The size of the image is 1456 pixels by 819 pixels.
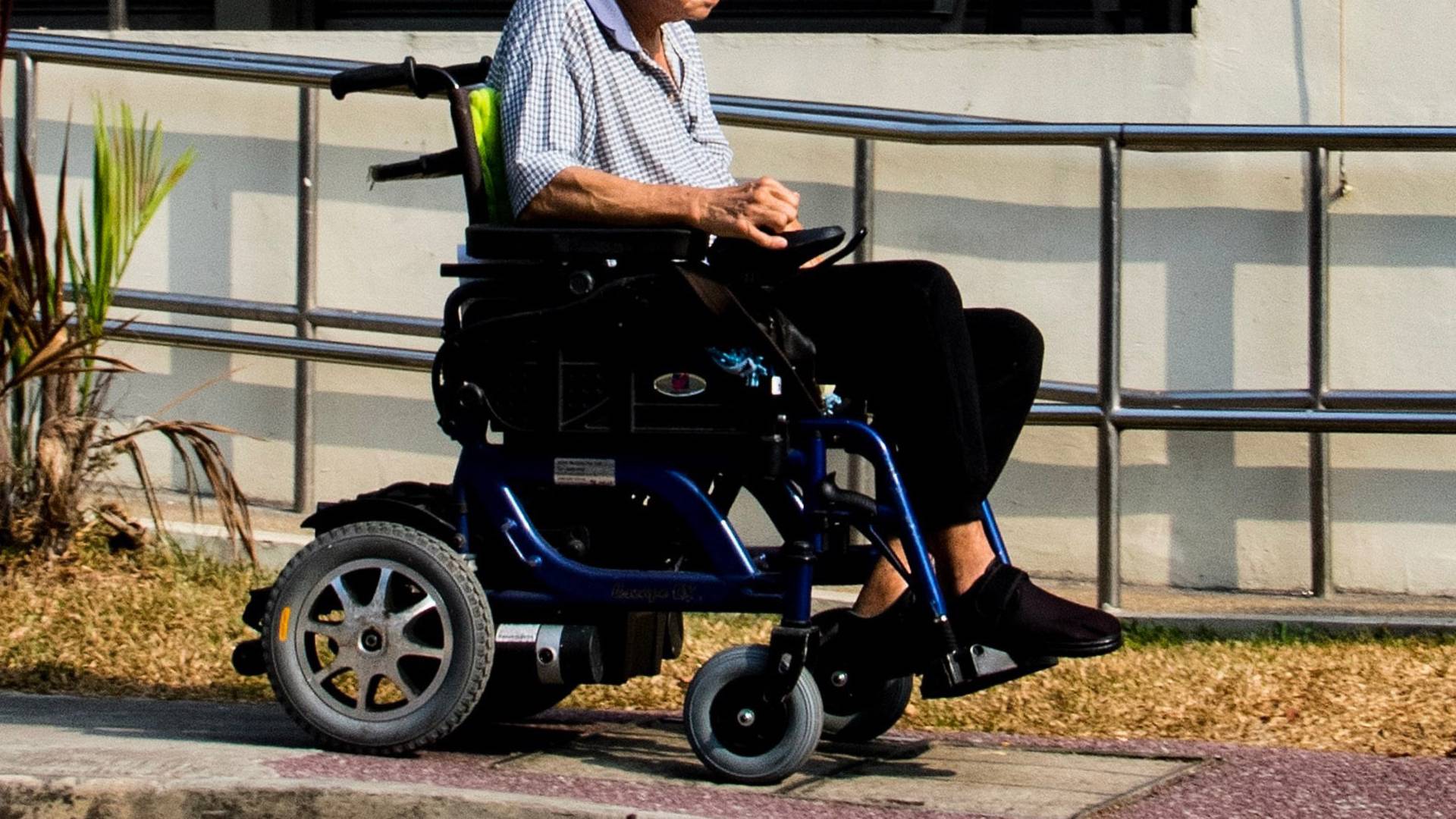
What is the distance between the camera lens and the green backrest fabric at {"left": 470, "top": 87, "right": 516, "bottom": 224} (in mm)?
3850

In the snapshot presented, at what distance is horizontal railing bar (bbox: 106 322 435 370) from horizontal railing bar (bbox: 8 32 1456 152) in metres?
0.75

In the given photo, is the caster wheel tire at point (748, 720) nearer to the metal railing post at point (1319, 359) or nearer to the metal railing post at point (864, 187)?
the metal railing post at point (864, 187)

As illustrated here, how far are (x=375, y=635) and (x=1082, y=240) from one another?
2959mm

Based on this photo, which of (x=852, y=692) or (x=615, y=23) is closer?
(x=852, y=692)

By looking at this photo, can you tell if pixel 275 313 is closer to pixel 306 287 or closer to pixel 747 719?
pixel 306 287

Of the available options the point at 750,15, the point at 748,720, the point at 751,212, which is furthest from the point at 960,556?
the point at 750,15

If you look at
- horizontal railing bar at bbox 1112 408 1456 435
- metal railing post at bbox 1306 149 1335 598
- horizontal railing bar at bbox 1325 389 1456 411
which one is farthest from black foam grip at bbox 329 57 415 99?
horizontal railing bar at bbox 1325 389 1456 411

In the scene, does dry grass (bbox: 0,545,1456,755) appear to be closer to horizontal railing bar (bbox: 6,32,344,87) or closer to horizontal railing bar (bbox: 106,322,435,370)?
horizontal railing bar (bbox: 106,322,435,370)

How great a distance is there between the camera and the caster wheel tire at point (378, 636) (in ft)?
12.2

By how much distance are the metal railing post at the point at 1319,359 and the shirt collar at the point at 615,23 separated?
101 inches

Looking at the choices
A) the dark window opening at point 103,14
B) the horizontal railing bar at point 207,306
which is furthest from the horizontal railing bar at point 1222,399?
the dark window opening at point 103,14

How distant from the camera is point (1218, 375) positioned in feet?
19.7

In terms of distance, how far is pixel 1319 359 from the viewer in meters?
5.79

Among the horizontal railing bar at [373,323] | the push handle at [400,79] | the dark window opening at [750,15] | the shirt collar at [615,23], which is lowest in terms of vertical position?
the horizontal railing bar at [373,323]
